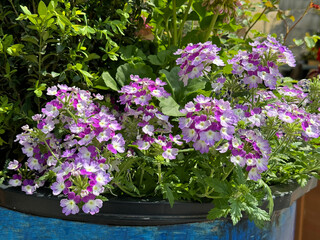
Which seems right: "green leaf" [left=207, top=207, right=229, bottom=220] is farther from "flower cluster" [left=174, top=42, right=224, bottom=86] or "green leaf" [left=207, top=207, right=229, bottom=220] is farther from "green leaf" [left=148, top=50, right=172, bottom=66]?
"green leaf" [left=148, top=50, right=172, bottom=66]

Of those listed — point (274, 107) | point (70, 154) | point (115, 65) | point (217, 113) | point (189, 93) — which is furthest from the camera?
point (115, 65)

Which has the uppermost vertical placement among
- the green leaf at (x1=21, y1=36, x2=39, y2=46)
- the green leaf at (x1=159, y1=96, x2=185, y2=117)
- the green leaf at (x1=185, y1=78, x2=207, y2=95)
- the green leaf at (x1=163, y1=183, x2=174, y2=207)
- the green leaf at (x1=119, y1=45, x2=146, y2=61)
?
the green leaf at (x1=21, y1=36, x2=39, y2=46)

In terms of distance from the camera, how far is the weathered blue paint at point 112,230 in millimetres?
1089

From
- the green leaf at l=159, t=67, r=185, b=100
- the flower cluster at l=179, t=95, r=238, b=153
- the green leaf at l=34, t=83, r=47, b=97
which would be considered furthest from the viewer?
the green leaf at l=159, t=67, r=185, b=100

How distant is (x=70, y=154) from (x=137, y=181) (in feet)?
0.66

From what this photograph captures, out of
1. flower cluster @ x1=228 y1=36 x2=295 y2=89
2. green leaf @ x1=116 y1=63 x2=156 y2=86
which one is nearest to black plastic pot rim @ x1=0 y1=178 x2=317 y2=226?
flower cluster @ x1=228 y1=36 x2=295 y2=89

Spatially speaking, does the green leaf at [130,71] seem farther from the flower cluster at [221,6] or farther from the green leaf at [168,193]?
the green leaf at [168,193]

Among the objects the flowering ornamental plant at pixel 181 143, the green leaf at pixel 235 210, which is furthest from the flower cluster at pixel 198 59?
the green leaf at pixel 235 210

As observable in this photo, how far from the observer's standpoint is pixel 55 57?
4.48 feet

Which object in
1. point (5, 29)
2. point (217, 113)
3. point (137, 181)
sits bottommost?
point (137, 181)

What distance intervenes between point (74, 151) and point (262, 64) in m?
0.54

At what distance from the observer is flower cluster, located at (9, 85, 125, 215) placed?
1022mm

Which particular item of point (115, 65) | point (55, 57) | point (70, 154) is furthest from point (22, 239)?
point (115, 65)

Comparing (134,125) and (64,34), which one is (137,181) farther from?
(64,34)
